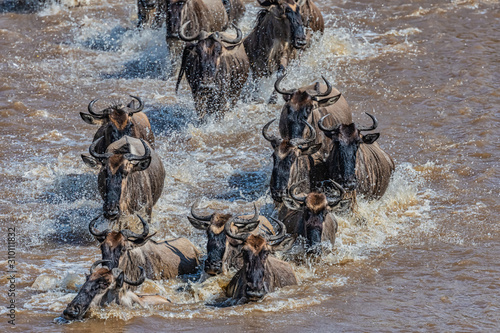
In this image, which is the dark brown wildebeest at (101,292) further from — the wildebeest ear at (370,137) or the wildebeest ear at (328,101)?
the wildebeest ear at (328,101)

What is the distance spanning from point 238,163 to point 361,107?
3.13 metres

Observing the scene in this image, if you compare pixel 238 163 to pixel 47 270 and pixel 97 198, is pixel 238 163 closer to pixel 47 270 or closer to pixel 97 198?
pixel 97 198

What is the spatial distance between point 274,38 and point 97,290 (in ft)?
27.7

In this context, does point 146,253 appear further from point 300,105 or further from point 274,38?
point 274,38

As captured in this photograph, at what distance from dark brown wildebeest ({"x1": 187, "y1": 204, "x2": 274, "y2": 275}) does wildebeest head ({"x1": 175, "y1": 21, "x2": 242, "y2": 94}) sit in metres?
5.39

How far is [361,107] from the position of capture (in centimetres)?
1455

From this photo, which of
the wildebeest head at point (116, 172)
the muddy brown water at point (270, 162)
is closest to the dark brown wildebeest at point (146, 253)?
the muddy brown water at point (270, 162)

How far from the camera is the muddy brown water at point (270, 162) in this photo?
26.4 ft

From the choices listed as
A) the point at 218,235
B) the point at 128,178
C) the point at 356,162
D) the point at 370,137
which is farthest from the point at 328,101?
the point at 218,235

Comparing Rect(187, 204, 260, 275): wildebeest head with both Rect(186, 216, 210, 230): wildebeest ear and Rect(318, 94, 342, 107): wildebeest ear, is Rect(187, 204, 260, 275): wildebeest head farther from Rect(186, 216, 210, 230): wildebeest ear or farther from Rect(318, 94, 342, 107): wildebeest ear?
Rect(318, 94, 342, 107): wildebeest ear

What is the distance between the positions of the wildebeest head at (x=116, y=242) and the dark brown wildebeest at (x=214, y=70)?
5.79 meters

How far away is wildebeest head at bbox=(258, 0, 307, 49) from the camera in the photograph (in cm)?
1454

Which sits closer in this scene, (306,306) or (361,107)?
(306,306)

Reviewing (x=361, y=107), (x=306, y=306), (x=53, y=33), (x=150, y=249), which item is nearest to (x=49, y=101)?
(x=53, y=33)
